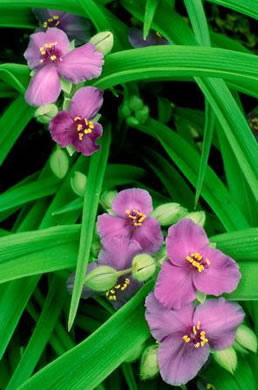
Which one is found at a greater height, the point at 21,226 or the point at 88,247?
the point at 21,226

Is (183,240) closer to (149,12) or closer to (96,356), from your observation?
(96,356)

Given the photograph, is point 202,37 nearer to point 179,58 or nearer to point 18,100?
point 179,58

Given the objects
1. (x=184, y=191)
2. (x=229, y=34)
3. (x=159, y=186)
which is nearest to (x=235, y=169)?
(x=184, y=191)

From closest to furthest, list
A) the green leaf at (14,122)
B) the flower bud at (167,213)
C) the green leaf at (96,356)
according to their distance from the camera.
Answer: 1. the green leaf at (96,356)
2. the flower bud at (167,213)
3. the green leaf at (14,122)

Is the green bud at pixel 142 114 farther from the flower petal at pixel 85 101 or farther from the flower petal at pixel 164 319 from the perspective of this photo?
the flower petal at pixel 164 319

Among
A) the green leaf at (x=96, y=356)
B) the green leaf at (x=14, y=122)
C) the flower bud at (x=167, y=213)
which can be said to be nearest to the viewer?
the green leaf at (x=96, y=356)

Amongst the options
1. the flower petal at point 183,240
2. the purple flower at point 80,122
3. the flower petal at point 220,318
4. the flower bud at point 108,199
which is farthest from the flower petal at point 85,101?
the flower petal at point 220,318
